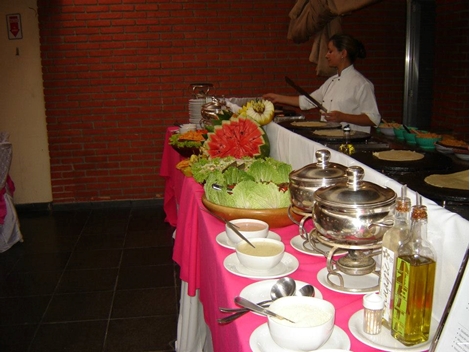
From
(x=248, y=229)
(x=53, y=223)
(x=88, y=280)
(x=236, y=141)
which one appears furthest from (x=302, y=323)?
(x=53, y=223)

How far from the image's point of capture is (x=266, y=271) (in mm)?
1349

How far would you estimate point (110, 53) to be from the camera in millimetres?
5223

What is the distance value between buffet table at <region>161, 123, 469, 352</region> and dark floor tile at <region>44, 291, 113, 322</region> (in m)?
0.83

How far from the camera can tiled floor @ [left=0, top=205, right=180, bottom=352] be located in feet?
9.12

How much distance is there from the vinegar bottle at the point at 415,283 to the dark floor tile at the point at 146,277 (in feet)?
8.61

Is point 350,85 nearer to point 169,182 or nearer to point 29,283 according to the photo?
point 169,182

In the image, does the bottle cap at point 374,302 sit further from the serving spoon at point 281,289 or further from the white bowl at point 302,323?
the serving spoon at point 281,289

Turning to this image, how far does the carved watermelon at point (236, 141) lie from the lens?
102 inches

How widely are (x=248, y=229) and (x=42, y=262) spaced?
9.17 feet

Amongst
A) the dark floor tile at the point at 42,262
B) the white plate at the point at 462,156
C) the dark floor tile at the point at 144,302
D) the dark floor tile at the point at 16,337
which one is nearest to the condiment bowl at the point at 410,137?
the white plate at the point at 462,156

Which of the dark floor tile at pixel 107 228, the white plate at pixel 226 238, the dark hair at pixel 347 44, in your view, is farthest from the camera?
the dark floor tile at pixel 107 228

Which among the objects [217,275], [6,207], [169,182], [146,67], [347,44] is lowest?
[6,207]

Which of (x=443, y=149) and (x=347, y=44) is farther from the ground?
(x=347, y=44)

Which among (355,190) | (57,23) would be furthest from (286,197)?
(57,23)
